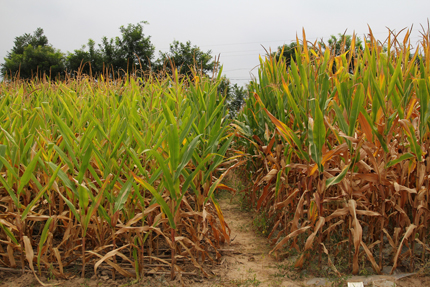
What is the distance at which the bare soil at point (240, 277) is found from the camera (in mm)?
1919

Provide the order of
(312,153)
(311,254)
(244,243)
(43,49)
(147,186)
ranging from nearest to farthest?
(147,186) → (312,153) → (311,254) → (244,243) → (43,49)

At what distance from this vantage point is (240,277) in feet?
7.09

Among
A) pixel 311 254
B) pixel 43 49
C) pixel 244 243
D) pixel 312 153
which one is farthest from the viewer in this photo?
pixel 43 49

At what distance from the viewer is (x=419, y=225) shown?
1.98 meters

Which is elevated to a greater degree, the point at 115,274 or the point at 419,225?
the point at 419,225

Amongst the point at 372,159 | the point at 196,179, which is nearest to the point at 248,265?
the point at 196,179

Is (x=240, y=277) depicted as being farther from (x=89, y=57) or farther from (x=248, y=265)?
(x=89, y=57)

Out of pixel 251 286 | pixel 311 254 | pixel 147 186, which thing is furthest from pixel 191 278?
pixel 311 254

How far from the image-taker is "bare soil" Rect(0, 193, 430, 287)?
192 cm

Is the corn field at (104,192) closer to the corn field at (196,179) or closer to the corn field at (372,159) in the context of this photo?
the corn field at (196,179)

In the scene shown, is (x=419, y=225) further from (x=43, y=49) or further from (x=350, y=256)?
(x=43, y=49)

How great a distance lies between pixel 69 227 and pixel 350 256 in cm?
196

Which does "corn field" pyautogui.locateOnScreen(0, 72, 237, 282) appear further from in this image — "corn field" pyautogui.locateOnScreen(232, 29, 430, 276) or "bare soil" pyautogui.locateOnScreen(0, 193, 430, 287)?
"corn field" pyautogui.locateOnScreen(232, 29, 430, 276)

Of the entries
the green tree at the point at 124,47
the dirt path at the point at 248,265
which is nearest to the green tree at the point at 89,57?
the green tree at the point at 124,47
